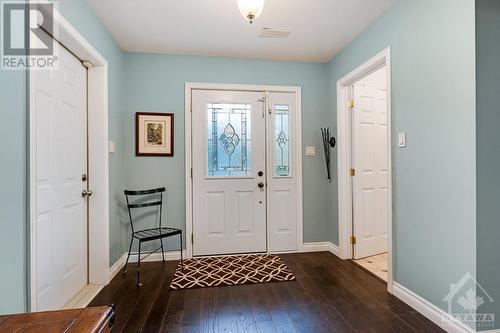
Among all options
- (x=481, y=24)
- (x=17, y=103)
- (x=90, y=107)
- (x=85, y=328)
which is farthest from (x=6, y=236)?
(x=481, y=24)

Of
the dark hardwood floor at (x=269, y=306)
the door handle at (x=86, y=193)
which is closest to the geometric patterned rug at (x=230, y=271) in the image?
the dark hardwood floor at (x=269, y=306)

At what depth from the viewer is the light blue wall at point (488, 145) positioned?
5.22 ft

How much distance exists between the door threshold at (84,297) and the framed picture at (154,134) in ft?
4.82

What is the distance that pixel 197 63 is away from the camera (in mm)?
3283

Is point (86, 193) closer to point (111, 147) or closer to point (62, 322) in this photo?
point (111, 147)

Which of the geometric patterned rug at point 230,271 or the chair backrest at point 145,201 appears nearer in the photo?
the geometric patterned rug at point 230,271

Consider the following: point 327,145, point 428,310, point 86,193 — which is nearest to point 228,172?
point 327,145

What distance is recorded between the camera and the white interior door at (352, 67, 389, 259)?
10.3 ft

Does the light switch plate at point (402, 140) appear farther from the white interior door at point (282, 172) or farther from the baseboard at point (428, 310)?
the white interior door at point (282, 172)

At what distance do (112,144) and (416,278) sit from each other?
3036 millimetres

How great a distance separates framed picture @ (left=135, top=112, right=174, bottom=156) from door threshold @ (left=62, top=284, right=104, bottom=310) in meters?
1.47

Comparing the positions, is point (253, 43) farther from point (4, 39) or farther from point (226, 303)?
point (226, 303)

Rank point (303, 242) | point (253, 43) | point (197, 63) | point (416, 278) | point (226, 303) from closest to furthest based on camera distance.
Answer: point (416, 278) → point (226, 303) → point (253, 43) → point (197, 63) → point (303, 242)

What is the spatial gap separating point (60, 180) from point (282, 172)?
2384mm
